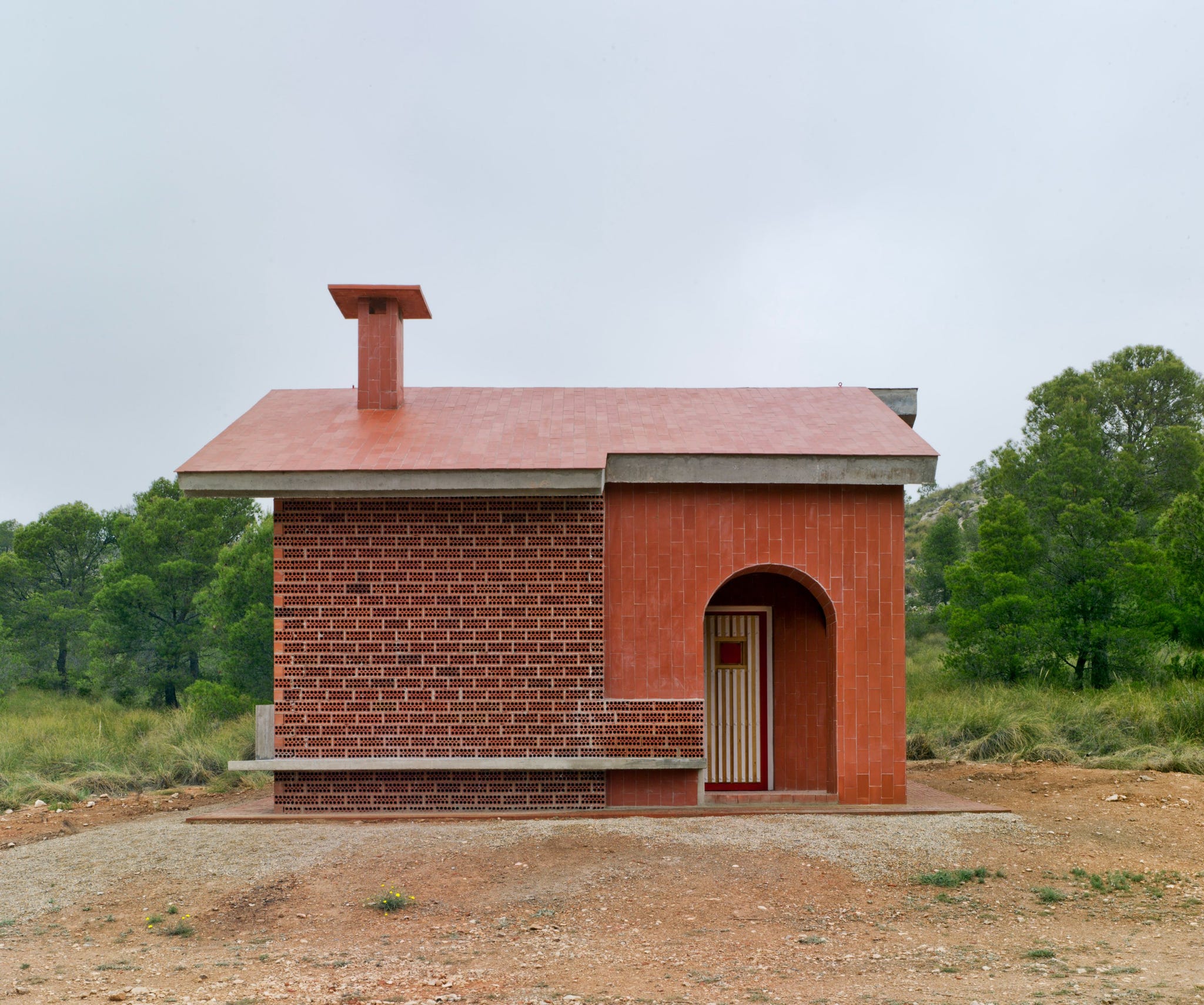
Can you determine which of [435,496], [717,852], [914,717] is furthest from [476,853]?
[914,717]

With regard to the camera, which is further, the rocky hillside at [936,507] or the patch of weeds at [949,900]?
the rocky hillside at [936,507]

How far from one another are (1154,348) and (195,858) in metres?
A: 31.3

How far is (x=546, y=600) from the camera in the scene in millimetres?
10570

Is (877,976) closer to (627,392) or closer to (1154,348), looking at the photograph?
(627,392)

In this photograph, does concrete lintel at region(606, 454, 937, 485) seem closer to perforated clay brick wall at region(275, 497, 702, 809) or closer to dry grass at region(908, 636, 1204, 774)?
perforated clay brick wall at region(275, 497, 702, 809)

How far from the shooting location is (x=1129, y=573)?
19938mm

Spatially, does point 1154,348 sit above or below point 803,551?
above

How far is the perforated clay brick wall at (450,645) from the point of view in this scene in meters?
10.5

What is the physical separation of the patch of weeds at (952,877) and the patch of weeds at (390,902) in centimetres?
420

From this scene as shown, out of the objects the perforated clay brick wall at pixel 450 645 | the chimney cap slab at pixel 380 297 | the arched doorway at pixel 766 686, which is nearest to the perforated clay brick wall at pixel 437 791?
the perforated clay brick wall at pixel 450 645

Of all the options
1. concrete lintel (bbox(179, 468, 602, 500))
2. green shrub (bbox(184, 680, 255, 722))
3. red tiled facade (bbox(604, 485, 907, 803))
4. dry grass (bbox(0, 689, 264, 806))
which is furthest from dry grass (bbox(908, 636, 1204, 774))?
green shrub (bbox(184, 680, 255, 722))

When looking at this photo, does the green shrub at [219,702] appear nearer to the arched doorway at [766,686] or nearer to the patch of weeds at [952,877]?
the arched doorway at [766,686]

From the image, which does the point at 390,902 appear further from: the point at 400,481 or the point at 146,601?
the point at 146,601

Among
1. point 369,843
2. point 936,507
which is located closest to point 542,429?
point 369,843
